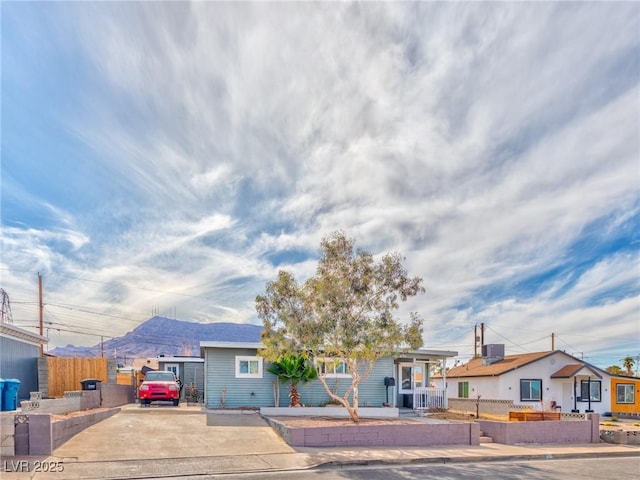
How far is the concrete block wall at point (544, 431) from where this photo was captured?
52.7 feet

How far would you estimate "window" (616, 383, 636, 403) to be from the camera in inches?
1210

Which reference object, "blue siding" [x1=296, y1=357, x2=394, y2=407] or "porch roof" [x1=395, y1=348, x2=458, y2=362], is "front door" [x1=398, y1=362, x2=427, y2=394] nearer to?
"porch roof" [x1=395, y1=348, x2=458, y2=362]

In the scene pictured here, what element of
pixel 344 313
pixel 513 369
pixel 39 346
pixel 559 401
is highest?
pixel 344 313

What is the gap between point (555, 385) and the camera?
2984 centimetres

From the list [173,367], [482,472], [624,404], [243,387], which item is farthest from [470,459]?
[624,404]

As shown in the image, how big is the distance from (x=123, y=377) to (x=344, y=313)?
18.4m

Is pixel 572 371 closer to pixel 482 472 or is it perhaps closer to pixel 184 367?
pixel 482 472

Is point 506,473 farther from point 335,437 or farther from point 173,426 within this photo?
point 173,426

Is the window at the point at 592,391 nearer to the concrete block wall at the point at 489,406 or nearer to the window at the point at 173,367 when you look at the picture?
the concrete block wall at the point at 489,406

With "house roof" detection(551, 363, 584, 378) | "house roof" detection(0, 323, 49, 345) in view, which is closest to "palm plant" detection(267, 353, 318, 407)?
"house roof" detection(0, 323, 49, 345)

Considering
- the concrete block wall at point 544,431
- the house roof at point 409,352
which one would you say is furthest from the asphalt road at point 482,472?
the house roof at point 409,352

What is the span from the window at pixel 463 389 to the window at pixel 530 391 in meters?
4.73

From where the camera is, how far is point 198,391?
88.9 ft

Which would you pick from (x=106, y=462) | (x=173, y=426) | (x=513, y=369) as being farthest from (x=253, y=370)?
(x=513, y=369)
